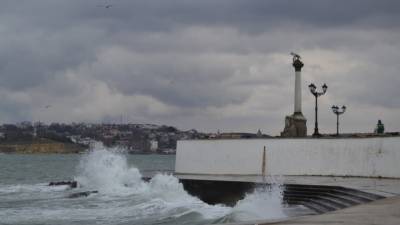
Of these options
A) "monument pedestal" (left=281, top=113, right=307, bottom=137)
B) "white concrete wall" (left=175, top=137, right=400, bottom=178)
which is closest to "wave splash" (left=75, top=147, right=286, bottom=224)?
"white concrete wall" (left=175, top=137, right=400, bottom=178)

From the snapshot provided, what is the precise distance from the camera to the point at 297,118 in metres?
33.6

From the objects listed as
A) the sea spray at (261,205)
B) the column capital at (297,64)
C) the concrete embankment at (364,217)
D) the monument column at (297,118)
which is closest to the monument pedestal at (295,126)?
the monument column at (297,118)

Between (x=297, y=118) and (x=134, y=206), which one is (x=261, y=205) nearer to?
(x=134, y=206)

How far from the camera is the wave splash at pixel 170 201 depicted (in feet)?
64.0

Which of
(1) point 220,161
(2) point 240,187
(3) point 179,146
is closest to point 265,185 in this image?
(2) point 240,187

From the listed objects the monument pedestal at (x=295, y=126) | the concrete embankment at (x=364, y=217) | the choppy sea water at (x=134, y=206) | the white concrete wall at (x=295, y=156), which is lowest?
the choppy sea water at (x=134, y=206)

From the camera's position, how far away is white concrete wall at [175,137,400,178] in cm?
2325

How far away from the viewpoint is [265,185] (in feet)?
71.5

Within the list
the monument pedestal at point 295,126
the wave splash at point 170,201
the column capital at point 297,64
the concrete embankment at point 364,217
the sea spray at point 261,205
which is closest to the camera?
the concrete embankment at point 364,217

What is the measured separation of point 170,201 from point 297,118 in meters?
9.59

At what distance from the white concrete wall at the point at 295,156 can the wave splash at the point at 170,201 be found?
5.82 feet

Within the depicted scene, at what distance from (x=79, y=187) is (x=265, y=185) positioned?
22748 millimetres

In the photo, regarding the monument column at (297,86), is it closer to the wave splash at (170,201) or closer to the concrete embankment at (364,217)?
the wave splash at (170,201)

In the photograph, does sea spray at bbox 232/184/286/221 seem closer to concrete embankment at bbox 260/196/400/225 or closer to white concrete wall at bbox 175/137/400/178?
white concrete wall at bbox 175/137/400/178
